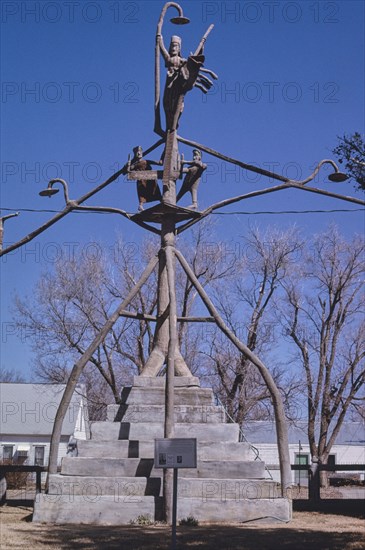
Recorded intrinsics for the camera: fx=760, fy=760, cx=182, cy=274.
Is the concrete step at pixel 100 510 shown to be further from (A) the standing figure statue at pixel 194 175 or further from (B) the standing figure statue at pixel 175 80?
(B) the standing figure statue at pixel 175 80

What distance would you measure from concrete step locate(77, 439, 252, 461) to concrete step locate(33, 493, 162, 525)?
870 millimetres

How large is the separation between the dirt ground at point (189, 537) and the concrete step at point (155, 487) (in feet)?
1.92

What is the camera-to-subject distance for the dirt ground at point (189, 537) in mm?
9875

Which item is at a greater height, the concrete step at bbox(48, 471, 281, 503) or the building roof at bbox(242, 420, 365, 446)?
the building roof at bbox(242, 420, 365, 446)

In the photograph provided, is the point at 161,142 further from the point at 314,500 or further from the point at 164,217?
the point at 314,500

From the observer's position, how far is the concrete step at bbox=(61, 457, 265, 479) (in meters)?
12.5

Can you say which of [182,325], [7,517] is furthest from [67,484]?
[182,325]

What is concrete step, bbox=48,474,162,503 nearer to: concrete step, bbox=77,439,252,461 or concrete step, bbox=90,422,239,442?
concrete step, bbox=77,439,252,461

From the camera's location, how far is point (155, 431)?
1300 centimetres

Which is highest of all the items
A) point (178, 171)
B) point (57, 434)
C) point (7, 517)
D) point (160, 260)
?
point (178, 171)

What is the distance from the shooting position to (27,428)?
40281 mm

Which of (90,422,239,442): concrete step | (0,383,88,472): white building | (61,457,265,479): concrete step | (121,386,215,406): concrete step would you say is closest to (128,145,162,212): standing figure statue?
(121,386,215,406): concrete step

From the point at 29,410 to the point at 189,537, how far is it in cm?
3210

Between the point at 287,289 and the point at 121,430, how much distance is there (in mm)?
16213
